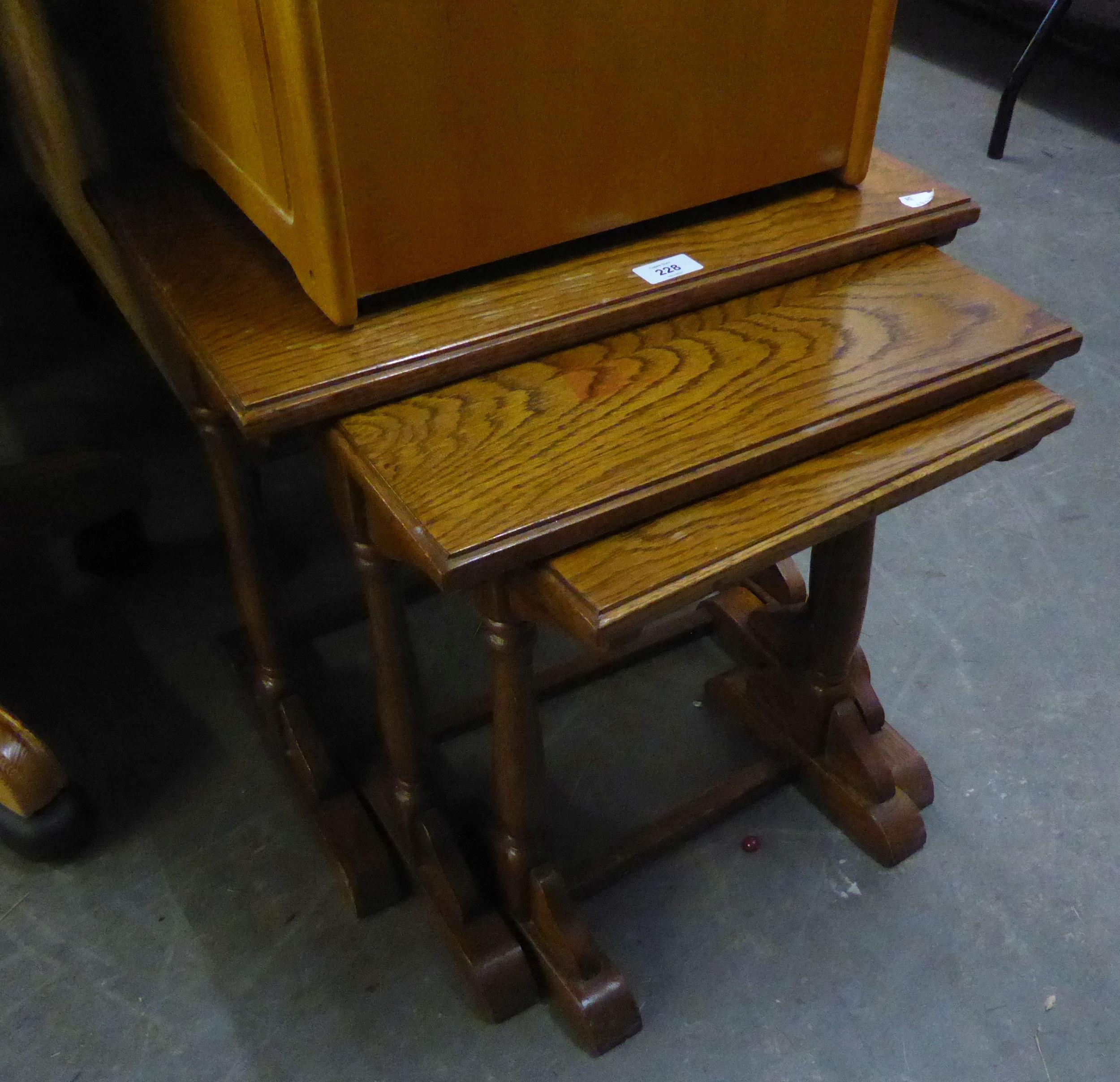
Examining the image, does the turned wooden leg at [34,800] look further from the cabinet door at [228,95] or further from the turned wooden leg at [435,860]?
the cabinet door at [228,95]

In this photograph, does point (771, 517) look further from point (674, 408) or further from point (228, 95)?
point (228, 95)

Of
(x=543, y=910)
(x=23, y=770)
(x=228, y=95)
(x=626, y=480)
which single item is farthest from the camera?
(x=23, y=770)

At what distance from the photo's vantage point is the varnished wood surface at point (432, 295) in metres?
0.73

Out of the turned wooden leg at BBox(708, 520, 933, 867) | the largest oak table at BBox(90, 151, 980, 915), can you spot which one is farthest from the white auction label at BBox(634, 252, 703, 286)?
the turned wooden leg at BBox(708, 520, 933, 867)

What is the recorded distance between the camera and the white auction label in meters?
0.82

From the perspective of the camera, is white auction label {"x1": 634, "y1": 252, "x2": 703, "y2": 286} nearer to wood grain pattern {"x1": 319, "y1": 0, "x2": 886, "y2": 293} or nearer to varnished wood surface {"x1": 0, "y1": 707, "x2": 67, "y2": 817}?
wood grain pattern {"x1": 319, "y1": 0, "x2": 886, "y2": 293}

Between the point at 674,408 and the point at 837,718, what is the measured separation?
0.51m

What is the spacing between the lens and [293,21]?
0.61 m

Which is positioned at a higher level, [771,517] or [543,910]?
[771,517]

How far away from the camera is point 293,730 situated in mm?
1135

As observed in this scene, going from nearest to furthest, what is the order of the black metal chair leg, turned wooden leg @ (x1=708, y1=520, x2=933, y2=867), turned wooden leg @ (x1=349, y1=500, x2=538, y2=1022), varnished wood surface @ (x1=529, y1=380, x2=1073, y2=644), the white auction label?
1. varnished wood surface @ (x1=529, y1=380, x2=1073, y2=644)
2. the white auction label
3. turned wooden leg @ (x1=349, y1=500, x2=538, y2=1022)
4. turned wooden leg @ (x1=708, y1=520, x2=933, y2=867)
5. the black metal chair leg

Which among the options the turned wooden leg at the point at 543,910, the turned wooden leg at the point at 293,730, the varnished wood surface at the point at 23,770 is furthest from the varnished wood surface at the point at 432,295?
the varnished wood surface at the point at 23,770

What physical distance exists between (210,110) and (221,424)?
25cm

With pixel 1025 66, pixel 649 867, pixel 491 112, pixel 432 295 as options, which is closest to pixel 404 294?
pixel 432 295
